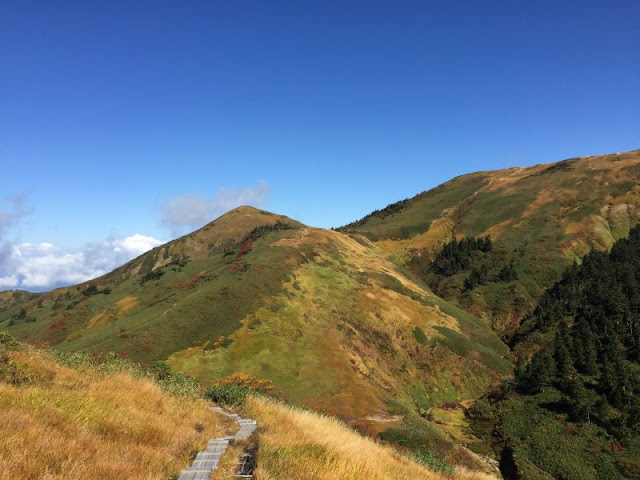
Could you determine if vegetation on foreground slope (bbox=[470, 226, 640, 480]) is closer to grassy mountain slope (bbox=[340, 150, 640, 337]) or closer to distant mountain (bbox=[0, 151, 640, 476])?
distant mountain (bbox=[0, 151, 640, 476])

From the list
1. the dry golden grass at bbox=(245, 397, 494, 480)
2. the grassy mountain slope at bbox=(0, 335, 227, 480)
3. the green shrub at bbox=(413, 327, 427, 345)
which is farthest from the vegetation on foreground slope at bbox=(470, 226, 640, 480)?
the grassy mountain slope at bbox=(0, 335, 227, 480)

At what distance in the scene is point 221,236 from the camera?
14562cm

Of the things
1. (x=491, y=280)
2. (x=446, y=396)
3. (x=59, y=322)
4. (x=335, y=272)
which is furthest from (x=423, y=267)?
(x=59, y=322)

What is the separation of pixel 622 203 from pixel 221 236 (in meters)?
134

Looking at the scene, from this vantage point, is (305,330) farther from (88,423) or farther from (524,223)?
(524,223)

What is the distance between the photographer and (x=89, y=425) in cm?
957

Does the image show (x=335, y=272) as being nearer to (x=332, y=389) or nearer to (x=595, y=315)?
(x=332, y=389)

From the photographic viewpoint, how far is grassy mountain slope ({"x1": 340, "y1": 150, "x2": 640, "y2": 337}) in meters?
96.6

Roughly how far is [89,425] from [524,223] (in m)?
138

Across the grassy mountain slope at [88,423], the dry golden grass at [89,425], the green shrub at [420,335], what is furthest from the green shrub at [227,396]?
the green shrub at [420,335]

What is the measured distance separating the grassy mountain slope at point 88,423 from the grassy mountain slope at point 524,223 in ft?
280

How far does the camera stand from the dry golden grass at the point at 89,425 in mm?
7168

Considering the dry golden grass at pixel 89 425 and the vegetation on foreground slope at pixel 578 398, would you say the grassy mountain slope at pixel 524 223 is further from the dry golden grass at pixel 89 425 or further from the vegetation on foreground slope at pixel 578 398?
the dry golden grass at pixel 89 425

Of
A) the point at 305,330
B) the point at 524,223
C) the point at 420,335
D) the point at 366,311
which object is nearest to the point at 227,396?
the point at 305,330
